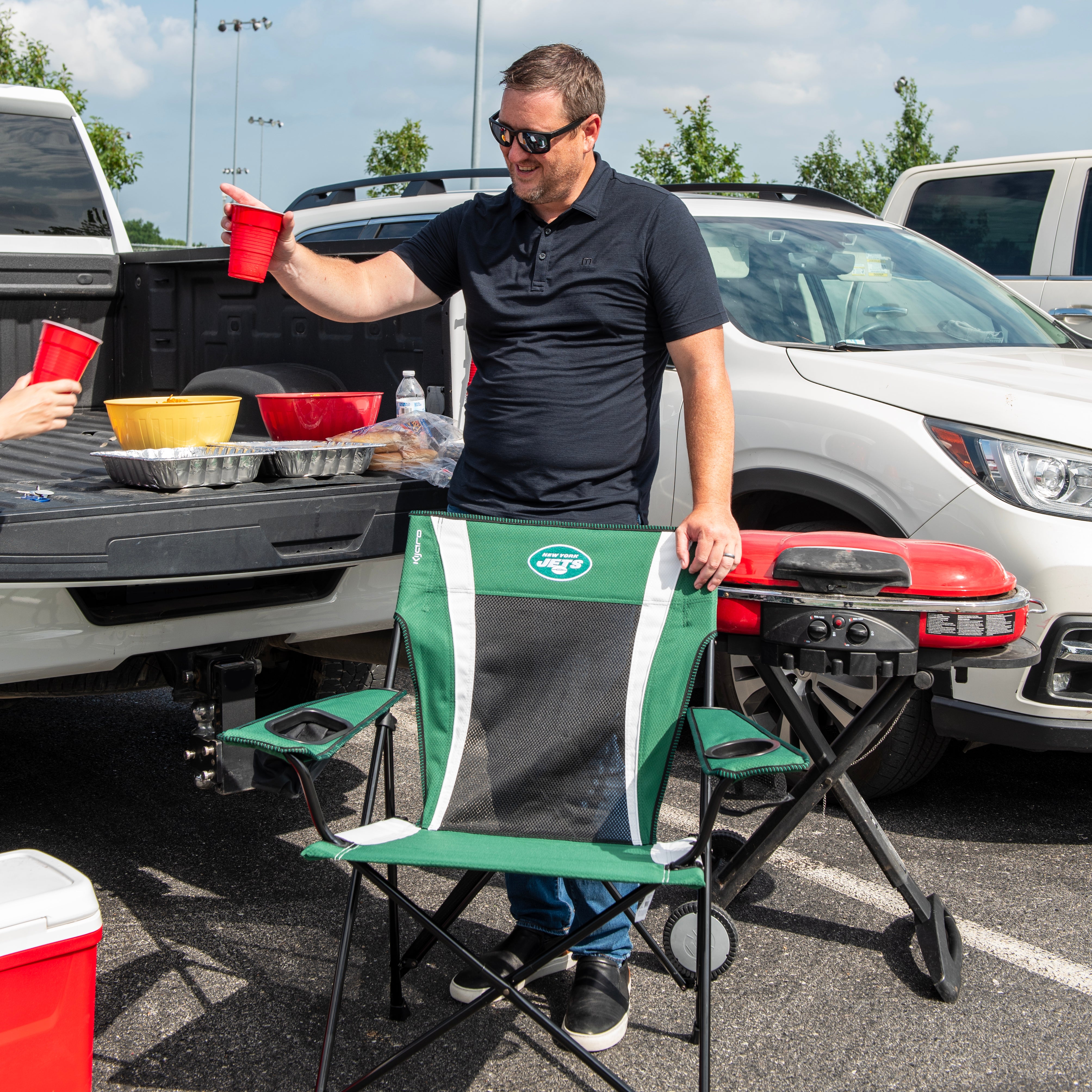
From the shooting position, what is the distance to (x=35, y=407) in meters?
2.38

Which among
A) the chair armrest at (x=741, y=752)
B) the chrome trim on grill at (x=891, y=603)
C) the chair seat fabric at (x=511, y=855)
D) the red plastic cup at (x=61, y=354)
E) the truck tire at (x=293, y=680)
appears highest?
the red plastic cup at (x=61, y=354)

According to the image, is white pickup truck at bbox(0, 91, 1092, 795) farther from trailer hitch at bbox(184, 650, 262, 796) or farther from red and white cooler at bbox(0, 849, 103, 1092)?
red and white cooler at bbox(0, 849, 103, 1092)

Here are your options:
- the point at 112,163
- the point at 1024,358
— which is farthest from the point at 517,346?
the point at 112,163

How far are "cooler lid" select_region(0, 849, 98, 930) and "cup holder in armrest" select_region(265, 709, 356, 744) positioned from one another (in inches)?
17.5

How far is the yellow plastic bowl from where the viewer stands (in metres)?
2.88

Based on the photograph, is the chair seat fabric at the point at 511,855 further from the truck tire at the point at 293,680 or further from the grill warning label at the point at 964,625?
the truck tire at the point at 293,680

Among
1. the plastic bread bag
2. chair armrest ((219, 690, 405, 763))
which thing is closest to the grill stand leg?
chair armrest ((219, 690, 405, 763))

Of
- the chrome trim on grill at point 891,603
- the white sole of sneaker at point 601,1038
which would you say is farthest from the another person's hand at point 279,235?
the white sole of sneaker at point 601,1038

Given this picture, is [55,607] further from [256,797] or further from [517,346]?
[256,797]

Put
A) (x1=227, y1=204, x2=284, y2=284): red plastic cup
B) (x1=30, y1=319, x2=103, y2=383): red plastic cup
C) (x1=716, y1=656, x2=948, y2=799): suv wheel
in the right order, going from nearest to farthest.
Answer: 1. (x1=30, y1=319, x2=103, y2=383): red plastic cup
2. (x1=227, y1=204, x2=284, y2=284): red plastic cup
3. (x1=716, y1=656, x2=948, y2=799): suv wheel

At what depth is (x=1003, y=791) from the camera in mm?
3975

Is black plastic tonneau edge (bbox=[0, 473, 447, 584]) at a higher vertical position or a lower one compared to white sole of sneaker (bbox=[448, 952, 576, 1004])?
higher

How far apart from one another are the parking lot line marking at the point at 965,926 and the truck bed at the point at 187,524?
143 cm

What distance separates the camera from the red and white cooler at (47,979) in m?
1.88
